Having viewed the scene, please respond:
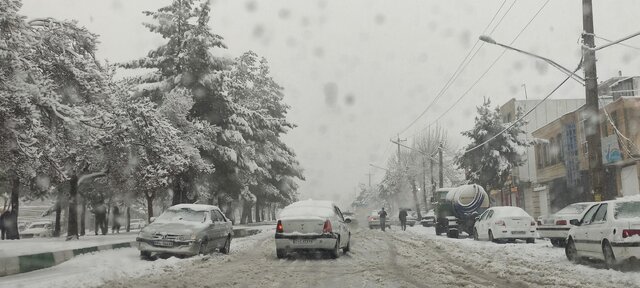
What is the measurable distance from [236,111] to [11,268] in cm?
2013

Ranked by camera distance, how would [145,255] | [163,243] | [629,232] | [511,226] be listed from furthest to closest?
[511,226] → [145,255] → [163,243] → [629,232]

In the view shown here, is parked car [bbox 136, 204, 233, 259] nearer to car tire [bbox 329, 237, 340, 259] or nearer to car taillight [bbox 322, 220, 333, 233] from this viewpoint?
car taillight [bbox 322, 220, 333, 233]

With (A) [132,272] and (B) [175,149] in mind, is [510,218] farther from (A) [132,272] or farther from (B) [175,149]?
(A) [132,272]

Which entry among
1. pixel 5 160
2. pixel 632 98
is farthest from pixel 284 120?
pixel 5 160

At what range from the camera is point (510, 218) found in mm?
20984

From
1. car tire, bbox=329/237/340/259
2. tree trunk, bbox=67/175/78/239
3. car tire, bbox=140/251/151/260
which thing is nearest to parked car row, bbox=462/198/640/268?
car tire, bbox=329/237/340/259

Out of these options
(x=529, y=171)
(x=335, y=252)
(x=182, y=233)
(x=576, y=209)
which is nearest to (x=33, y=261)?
(x=182, y=233)

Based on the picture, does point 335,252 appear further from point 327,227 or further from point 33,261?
point 33,261

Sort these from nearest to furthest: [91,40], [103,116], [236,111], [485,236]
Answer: [103,116] → [91,40] → [485,236] → [236,111]

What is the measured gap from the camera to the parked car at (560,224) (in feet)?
58.2

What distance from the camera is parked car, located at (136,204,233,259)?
1483 centimetres

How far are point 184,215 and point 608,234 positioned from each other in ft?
35.0

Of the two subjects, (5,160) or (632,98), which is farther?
(632,98)

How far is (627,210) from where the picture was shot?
11.4 m
